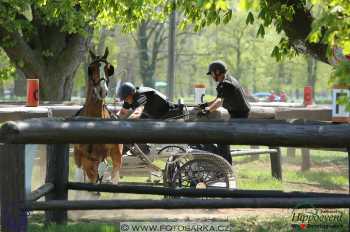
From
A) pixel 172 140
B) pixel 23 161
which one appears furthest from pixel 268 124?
pixel 23 161

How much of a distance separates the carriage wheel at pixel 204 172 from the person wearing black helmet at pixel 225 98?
817 mm

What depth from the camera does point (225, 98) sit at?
10680mm

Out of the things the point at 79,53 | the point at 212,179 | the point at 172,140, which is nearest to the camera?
the point at 172,140

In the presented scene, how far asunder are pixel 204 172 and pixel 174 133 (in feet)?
15.0

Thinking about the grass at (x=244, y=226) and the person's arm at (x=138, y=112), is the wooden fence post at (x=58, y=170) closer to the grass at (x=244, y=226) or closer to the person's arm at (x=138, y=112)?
the grass at (x=244, y=226)

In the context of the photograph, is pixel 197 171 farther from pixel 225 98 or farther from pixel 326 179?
pixel 326 179

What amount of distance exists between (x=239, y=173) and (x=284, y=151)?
668 centimetres

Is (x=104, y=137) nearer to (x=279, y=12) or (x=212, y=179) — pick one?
(x=279, y=12)

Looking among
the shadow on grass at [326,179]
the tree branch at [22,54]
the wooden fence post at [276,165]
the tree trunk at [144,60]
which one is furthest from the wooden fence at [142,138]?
the tree trunk at [144,60]

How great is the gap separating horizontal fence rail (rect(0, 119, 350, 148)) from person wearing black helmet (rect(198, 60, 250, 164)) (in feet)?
17.1

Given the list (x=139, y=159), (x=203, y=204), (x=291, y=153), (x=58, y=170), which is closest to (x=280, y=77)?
(x=291, y=153)

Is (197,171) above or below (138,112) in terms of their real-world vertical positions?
below

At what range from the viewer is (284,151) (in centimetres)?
2056

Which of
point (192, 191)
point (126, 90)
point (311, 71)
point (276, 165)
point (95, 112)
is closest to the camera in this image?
point (192, 191)
